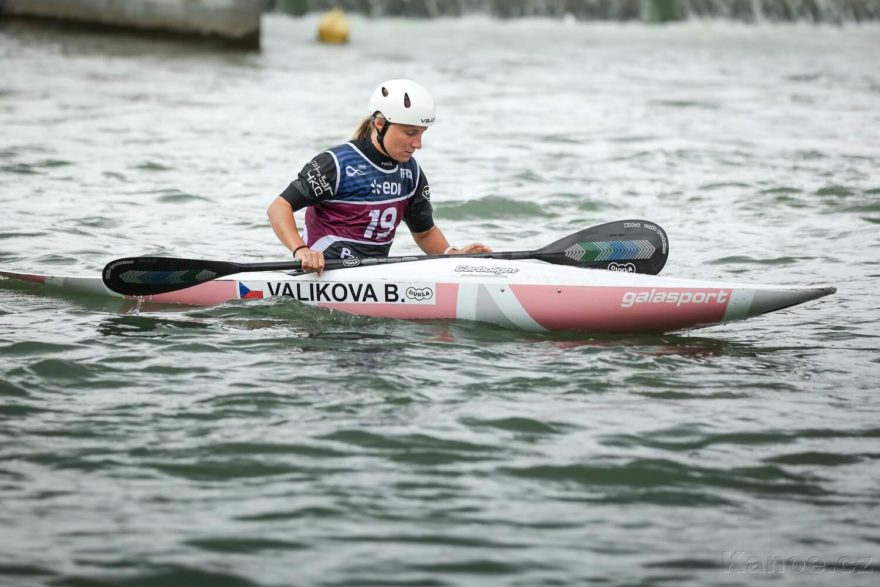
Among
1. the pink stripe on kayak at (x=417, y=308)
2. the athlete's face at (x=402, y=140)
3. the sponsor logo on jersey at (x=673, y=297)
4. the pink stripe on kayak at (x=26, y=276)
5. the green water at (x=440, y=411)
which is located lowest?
the green water at (x=440, y=411)

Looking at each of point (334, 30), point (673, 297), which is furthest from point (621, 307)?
point (334, 30)

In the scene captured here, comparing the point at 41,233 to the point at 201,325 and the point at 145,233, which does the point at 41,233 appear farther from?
the point at 201,325

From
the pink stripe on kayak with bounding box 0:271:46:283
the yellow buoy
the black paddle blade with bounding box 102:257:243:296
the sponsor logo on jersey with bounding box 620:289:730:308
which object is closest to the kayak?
the sponsor logo on jersey with bounding box 620:289:730:308

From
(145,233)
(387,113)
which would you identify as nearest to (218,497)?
(387,113)

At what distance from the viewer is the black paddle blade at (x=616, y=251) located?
691 cm

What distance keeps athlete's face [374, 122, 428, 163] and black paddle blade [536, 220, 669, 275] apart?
935mm

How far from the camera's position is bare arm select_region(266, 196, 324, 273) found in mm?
6695

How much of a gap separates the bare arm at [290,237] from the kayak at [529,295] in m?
0.18

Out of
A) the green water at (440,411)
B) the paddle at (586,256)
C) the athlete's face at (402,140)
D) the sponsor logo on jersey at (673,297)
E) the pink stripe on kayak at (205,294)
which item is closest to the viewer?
the green water at (440,411)

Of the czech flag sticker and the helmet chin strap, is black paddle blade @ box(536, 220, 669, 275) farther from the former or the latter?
the czech flag sticker

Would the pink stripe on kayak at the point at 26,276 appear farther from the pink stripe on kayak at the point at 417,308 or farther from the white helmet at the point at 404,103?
the white helmet at the point at 404,103

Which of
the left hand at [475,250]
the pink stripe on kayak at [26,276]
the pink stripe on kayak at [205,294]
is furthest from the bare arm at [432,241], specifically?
the pink stripe on kayak at [26,276]

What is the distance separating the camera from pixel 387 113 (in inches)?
265

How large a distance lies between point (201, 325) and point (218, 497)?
94.9 inches
